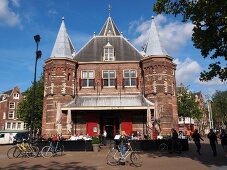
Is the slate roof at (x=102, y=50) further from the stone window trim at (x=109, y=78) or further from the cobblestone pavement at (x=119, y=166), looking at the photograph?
the cobblestone pavement at (x=119, y=166)

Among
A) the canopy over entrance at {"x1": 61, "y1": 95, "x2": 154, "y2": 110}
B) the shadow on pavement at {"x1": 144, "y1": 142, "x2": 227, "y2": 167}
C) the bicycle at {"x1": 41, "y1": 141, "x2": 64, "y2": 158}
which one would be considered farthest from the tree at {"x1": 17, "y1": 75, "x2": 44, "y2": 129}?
the shadow on pavement at {"x1": 144, "y1": 142, "x2": 227, "y2": 167}

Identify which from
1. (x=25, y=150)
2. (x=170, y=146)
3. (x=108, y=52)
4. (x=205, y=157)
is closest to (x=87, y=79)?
(x=108, y=52)

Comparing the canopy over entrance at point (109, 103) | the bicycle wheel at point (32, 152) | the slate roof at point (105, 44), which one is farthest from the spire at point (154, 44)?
the bicycle wheel at point (32, 152)

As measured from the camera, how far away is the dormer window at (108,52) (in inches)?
1287

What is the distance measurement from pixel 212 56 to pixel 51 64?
67.8ft

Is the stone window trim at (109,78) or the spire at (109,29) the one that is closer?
the stone window trim at (109,78)

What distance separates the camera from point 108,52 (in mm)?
32875

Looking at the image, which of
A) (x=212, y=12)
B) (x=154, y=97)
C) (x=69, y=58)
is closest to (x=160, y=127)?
(x=154, y=97)

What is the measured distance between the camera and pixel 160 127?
28.5 meters

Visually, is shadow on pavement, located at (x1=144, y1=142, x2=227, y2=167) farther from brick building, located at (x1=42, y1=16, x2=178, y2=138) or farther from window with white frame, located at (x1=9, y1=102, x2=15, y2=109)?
window with white frame, located at (x1=9, y1=102, x2=15, y2=109)

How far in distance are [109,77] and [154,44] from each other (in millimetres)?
6476

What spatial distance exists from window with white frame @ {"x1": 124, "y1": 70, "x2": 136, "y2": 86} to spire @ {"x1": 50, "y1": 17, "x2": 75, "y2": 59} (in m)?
6.83

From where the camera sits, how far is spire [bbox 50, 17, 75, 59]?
31.6 metres

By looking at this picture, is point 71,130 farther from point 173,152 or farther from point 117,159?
point 117,159
